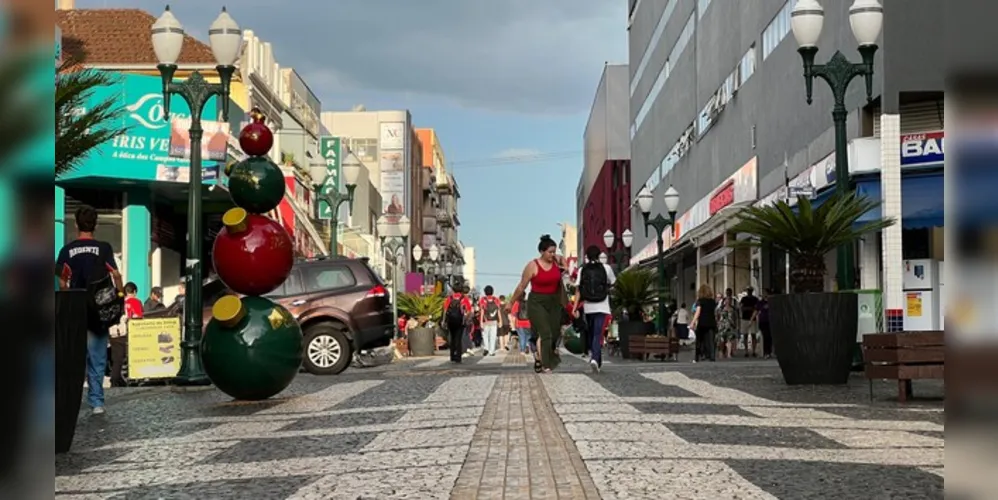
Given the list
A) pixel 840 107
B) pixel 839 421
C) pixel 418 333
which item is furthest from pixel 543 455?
pixel 418 333

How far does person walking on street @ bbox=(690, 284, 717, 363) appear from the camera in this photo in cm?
2530

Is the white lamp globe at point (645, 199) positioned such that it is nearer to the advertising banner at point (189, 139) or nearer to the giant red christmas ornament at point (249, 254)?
the advertising banner at point (189, 139)

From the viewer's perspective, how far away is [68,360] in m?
7.07

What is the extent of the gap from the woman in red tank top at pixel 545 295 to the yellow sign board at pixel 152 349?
460cm

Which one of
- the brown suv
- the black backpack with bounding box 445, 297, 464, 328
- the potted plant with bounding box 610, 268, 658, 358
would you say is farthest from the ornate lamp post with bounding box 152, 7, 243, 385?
the potted plant with bounding box 610, 268, 658, 358

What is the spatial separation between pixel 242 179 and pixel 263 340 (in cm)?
165

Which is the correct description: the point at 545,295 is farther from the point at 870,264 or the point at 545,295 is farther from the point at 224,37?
the point at 870,264

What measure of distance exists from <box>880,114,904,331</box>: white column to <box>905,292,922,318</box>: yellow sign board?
419 mm

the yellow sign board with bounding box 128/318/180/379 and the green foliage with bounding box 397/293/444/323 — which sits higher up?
the green foliage with bounding box 397/293/444/323

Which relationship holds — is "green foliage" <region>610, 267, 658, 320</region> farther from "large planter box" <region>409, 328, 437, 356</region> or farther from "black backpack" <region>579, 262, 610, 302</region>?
"black backpack" <region>579, 262, 610, 302</region>

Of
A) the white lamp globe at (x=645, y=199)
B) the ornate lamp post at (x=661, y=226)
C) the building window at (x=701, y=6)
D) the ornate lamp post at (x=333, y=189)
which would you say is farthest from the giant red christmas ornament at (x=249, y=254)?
the building window at (x=701, y=6)

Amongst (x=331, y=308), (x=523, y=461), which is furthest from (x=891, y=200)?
(x=523, y=461)

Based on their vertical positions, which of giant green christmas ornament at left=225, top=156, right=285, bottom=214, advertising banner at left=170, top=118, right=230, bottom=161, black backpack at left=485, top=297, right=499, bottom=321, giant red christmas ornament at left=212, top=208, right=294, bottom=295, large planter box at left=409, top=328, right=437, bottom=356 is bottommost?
large planter box at left=409, top=328, right=437, bottom=356

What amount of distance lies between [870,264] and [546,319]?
12724 mm
